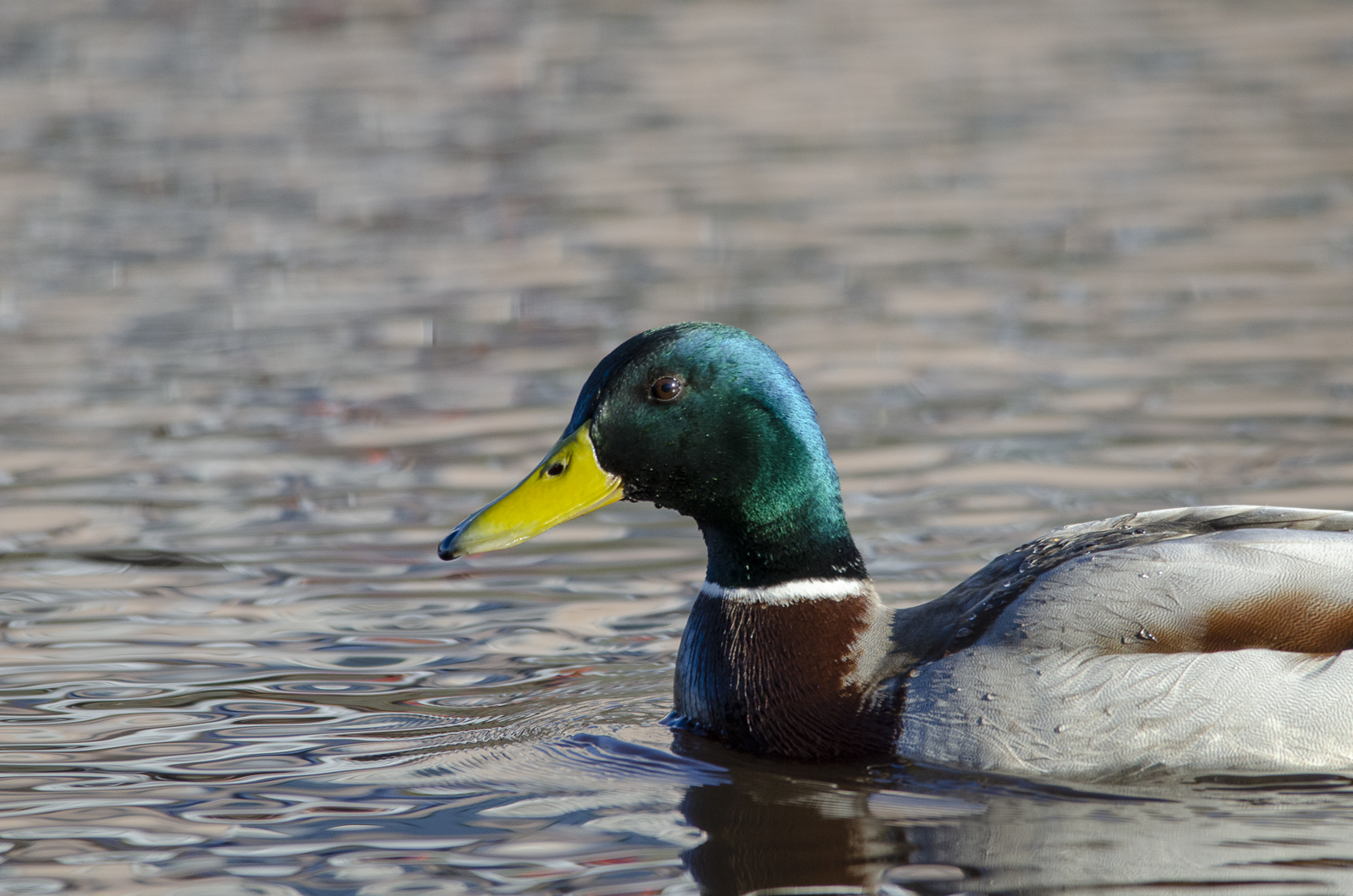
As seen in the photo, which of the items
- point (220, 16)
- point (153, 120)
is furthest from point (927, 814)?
point (220, 16)

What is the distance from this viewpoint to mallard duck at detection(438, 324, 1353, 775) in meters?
5.29

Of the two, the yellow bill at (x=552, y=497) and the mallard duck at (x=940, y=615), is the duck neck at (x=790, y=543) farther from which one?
the yellow bill at (x=552, y=497)

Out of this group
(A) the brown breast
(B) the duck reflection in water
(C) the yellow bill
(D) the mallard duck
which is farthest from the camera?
(C) the yellow bill

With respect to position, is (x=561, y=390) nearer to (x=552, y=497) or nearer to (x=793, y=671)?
(x=552, y=497)

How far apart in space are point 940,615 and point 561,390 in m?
4.39

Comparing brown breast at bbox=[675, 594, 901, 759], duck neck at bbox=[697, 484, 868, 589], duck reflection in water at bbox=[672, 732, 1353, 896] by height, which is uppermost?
duck neck at bbox=[697, 484, 868, 589]

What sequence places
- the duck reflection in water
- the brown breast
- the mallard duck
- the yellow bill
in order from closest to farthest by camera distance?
the duck reflection in water < the mallard duck < the brown breast < the yellow bill

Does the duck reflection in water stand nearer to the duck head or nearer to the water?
the water

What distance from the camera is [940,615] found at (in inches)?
226

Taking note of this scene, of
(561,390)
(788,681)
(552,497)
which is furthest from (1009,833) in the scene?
(561,390)

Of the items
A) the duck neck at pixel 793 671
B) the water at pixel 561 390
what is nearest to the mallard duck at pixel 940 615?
the duck neck at pixel 793 671

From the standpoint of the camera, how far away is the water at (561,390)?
5312 millimetres

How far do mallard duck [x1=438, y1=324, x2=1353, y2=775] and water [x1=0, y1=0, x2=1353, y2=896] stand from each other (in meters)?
0.13

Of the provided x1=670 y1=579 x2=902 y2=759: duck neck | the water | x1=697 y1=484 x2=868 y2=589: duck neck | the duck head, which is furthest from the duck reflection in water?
the duck head
